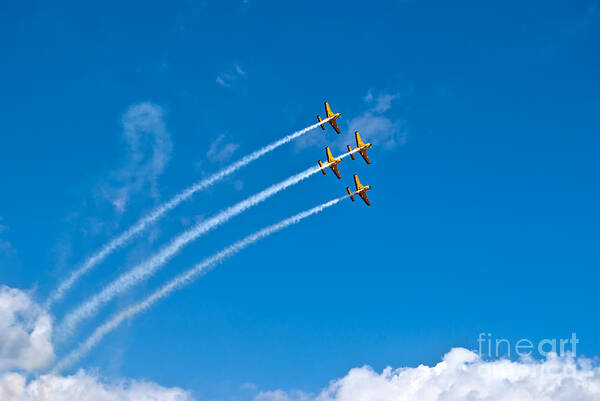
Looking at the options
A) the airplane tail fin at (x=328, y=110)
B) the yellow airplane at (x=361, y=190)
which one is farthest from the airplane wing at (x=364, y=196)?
the airplane tail fin at (x=328, y=110)

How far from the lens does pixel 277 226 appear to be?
150625mm

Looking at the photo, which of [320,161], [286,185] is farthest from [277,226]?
[320,161]

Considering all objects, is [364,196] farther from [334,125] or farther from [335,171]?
[334,125]

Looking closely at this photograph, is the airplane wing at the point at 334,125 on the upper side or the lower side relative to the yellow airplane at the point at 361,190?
upper

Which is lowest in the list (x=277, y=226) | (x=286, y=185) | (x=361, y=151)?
(x=277, y=226)

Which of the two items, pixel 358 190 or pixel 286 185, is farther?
pixel 358 190

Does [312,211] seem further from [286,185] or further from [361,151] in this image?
[361,151]

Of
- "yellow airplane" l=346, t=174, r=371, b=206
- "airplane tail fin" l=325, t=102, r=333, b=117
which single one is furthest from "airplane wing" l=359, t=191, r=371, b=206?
"airplane tail fin" l=325, t=102, r=333, b=117

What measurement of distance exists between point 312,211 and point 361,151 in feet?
97.7

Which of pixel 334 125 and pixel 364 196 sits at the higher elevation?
pixel 334 125

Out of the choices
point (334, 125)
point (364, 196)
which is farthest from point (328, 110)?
point (364, 196)

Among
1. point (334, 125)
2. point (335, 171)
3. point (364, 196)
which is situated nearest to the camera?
point (335, 171)

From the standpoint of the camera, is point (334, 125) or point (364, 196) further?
point (364, 196)

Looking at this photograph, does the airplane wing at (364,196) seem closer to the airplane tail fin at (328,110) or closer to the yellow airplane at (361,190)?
the yellow airplane at (361,190)
